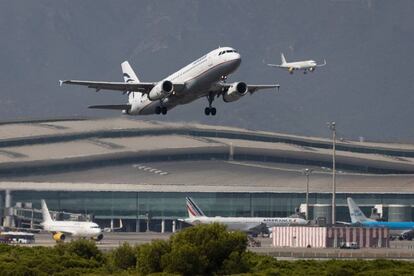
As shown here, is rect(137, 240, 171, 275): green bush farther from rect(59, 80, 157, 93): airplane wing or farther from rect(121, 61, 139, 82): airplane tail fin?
rect(121, 61, 139, 82): airplane tail fin

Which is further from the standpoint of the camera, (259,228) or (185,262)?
(259,228)

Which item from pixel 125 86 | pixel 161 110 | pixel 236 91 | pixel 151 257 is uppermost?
pixel 125 86

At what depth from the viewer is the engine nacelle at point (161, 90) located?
423 ft

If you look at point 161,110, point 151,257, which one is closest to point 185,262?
point 151,257

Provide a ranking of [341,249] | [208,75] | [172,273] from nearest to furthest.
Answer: [172,273] < [208,75] < [341,249]

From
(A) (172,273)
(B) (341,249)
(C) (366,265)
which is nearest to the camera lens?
(A) (172,273)

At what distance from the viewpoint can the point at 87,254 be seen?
365 feet

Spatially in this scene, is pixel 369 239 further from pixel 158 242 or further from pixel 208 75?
pixel 158 242

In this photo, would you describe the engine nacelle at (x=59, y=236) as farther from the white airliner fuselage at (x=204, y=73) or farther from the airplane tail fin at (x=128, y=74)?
the white airliner fuselage at (x=204, y=73)

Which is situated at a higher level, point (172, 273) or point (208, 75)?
point (208, 75)

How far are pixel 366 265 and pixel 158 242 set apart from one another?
54.0 ft

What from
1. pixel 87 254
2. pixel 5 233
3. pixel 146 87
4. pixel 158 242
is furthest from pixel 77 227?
pixel 158 242

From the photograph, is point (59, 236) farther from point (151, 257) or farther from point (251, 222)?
point (151, 257)

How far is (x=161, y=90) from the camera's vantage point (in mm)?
129000
